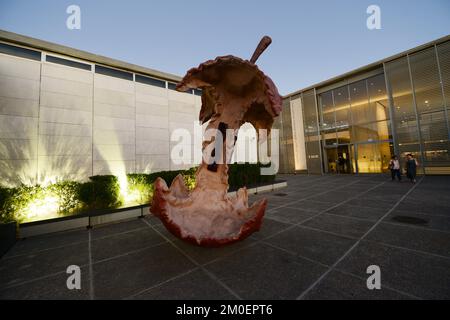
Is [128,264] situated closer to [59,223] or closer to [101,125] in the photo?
[59,223]

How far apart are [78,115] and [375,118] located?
18.7m

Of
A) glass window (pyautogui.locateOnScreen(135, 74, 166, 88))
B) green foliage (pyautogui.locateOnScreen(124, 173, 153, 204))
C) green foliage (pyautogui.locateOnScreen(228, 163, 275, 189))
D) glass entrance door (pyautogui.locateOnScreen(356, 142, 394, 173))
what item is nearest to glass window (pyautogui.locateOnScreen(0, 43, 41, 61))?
glass window (pyautogui.locateOnScreen(135, 74, 166, 88))

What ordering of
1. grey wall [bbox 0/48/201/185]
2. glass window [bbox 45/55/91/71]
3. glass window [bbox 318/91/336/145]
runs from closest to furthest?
grey wall [bbox 0/48/201/185] → glass window [bbox 45/55/91/71] → glass window [bbox 318/91/336/145]

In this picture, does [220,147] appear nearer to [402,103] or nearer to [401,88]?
[402,103]

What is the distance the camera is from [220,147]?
1962mm

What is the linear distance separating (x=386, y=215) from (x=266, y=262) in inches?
141

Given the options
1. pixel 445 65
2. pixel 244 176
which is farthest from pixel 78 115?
pixel 445 65

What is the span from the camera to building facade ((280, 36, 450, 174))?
11.4 metres

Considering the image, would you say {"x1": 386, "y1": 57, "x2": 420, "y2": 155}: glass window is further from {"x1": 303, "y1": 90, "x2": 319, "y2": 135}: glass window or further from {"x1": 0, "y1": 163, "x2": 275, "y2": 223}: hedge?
{"x1": 0, "y1": 163, "x2": 275, "y2": 223}: hedge

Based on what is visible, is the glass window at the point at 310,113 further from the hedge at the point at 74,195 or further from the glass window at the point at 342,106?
the hedge at the point at 74,195

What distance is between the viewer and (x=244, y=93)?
6.28 ft

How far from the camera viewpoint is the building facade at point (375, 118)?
1139cm

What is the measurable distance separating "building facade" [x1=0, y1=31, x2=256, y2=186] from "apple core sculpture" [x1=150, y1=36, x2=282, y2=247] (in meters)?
7.65
